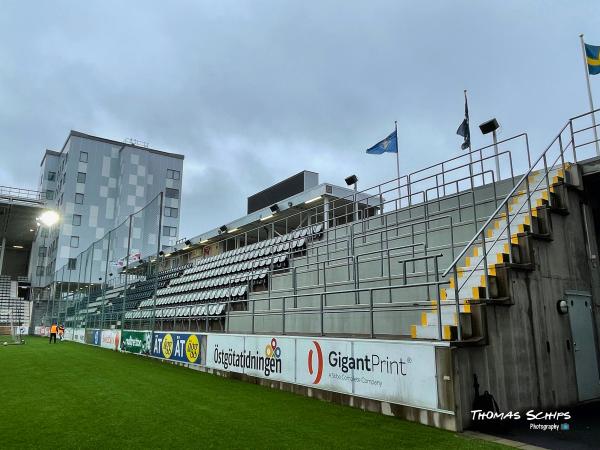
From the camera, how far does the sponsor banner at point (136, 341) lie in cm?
1567

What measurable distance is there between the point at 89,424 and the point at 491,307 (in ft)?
17.8

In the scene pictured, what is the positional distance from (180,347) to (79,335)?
17.9 m

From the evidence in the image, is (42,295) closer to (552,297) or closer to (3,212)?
(3,212)

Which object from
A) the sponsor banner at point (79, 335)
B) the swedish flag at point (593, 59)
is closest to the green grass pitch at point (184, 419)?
the swedish flag at point (593, 59)

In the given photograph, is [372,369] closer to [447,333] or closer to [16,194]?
[447,333]

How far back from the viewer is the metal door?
7180 mm

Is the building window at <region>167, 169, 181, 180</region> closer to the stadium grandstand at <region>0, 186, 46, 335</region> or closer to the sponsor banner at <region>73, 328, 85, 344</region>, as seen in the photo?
the stadium grandstand at <region>0, 186, 46, 335</region>

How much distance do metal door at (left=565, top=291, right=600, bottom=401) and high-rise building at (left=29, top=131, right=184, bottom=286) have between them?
40.2m

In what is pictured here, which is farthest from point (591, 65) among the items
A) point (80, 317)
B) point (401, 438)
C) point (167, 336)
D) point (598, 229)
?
point (80, 317)

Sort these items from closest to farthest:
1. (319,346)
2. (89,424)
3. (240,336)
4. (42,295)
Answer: (89,424) < (319,346) < (240,336) < (42,295)

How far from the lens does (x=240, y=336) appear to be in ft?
33.4

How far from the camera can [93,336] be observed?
24016 millimetres

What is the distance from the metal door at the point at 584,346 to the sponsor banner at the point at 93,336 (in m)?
21.4

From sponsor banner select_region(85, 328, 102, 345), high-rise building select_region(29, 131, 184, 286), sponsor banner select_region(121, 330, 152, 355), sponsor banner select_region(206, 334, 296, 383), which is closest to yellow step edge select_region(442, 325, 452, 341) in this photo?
sponsor banner select_region(206, 334, 296, 383)
